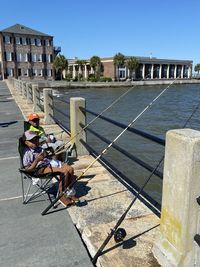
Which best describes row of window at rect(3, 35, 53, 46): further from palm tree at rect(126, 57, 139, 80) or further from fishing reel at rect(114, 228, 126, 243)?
fishing reel at rect(114, 228, 126, 243)

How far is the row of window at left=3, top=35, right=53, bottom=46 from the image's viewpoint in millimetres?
74488

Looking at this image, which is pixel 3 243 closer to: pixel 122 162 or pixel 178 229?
pixel 178 229

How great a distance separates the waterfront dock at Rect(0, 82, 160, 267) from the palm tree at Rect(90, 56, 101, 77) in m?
92.2

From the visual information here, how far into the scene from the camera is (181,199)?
2.69 metres

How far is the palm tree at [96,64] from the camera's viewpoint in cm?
9469

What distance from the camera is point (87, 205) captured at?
434 centimetres

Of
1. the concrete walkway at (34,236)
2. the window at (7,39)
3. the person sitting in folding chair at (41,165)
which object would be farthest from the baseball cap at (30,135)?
the window at (7,39)

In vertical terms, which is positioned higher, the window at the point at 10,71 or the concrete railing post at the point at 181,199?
the concrete railing post at the point at 181,199

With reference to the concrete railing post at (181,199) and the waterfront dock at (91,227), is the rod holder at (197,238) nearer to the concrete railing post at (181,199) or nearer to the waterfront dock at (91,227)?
the concrete railing post at (181,199)

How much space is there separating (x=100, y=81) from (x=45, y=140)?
8457cm

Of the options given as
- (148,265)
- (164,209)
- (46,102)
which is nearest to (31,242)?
(148,265)

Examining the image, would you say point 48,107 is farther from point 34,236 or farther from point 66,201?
point 34,236

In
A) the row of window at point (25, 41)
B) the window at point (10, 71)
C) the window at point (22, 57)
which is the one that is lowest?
the window at point (10, 71)

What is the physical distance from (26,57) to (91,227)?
76281 millimetres
